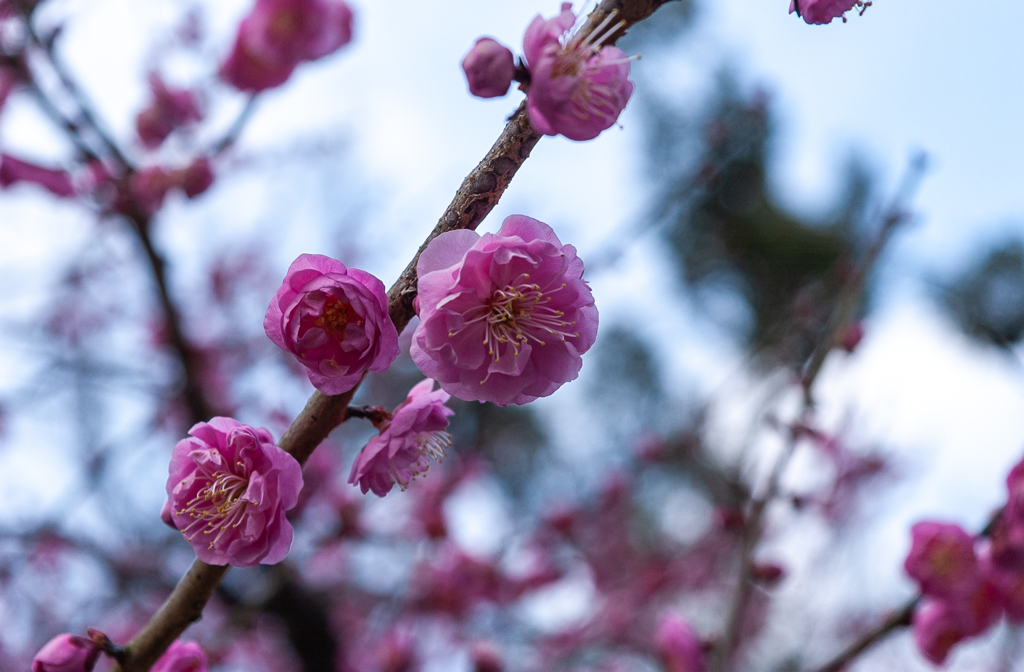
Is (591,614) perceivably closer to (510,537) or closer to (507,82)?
(510,537)

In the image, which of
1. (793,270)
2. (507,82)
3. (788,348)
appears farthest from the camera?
(793,270)

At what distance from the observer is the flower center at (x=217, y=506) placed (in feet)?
2.78

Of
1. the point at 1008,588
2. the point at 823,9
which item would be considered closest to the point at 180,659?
the point at 823,9

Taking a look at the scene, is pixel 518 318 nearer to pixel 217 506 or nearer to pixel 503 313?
pixel 503 313

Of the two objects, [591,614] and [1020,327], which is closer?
[1020,327]

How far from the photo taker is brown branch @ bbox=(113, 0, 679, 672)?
78cm

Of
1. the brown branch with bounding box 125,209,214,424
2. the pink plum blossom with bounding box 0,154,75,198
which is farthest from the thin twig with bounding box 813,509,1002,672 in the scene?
the pink plum blossom with bounding box 0,154,75,198

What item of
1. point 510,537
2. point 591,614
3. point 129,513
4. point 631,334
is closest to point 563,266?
point 510,537

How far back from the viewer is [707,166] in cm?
256

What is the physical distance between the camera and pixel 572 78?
0.75 m

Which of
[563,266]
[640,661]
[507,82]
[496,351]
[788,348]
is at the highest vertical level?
[507,82]

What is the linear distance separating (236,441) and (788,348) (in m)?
2.72

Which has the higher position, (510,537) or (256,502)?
(256,502)

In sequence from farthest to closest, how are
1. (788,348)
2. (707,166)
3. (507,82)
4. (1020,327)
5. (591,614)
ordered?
(591,614)
(788,348)
(707,166)
(1020,327)
(507,82)
